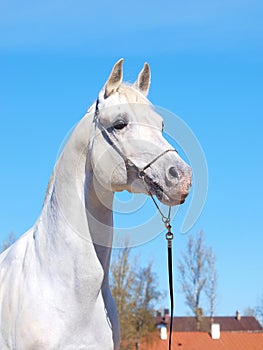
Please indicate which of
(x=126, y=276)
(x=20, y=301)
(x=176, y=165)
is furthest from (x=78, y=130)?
(x=126, y=276)

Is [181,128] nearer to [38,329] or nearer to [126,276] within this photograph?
[38,329]

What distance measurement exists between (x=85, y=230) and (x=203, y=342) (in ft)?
171

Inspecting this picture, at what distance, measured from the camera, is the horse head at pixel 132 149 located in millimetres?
4828

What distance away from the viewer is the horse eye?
203 inches

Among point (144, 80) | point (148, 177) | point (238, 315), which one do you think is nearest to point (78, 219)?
point (148, 177)

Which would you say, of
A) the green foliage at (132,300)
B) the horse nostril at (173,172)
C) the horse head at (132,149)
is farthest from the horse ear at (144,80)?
the green foliage at (132,300)

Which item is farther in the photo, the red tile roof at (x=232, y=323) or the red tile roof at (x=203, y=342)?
the red tile roof at (x=232, y=323)

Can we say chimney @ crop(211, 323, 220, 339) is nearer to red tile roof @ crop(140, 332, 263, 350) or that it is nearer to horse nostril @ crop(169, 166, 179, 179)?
red tile roof @ crop(140, 332, 263, 350)

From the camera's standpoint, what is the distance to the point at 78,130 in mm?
5426

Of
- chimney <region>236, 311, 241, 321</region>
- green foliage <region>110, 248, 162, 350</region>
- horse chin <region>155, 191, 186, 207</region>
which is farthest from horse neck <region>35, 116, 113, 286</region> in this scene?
chimney <region>236, 311, 241, 321</region>

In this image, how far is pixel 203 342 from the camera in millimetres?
55531

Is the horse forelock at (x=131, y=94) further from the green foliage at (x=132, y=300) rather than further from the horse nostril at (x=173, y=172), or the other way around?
the green foliage at (x=132, y=300)

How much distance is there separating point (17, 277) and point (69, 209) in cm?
64

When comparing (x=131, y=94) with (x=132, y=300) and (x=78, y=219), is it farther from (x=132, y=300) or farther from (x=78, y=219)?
(x=132, y=300)
